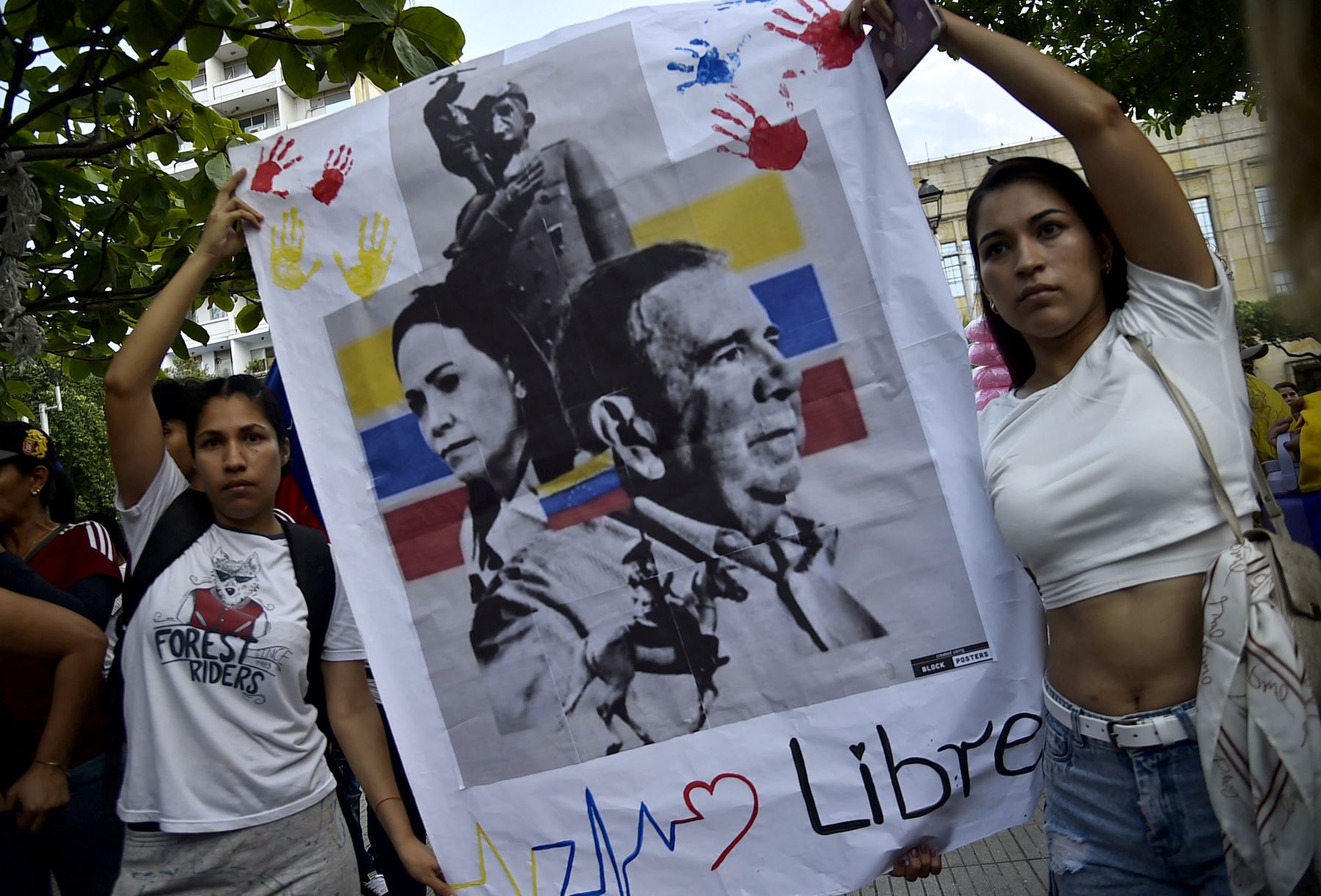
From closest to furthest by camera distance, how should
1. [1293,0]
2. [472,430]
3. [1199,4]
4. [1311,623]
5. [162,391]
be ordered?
1. [1293,0]
2. [1311,623]
3. [472,430]
4. [162,391]
5. [1199,4]

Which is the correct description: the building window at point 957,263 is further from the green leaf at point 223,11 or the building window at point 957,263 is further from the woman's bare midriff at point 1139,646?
the woman's bare midriff at point 1139,646

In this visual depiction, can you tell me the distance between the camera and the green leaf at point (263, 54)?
104 inches

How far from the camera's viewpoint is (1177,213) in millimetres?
1477

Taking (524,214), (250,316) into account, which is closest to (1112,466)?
(524,214)

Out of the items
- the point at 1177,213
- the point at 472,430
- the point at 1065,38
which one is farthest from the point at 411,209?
the point at 1065,38

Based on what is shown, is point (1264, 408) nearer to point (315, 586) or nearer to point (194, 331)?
point (315, 586)

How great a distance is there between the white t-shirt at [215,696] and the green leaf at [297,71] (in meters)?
1.37

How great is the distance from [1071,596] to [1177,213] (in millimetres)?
625

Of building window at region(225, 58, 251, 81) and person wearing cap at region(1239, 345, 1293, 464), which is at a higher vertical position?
building window at region(225, 58, 251, 81)

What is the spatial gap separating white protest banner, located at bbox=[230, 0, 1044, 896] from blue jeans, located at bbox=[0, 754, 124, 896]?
872mm

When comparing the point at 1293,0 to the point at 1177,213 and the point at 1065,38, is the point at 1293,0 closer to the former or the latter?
the point at 1177,213

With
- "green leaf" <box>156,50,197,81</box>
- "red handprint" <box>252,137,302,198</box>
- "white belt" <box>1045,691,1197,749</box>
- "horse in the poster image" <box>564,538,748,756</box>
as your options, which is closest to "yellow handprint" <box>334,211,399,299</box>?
"red handprint" <box>252,137,302,198</box>

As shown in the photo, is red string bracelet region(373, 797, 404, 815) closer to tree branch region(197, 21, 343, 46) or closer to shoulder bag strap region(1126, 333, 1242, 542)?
shoulder bag strap region(1126, 333, 1242, 542)

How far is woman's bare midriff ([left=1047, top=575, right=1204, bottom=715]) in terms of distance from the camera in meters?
1.42
